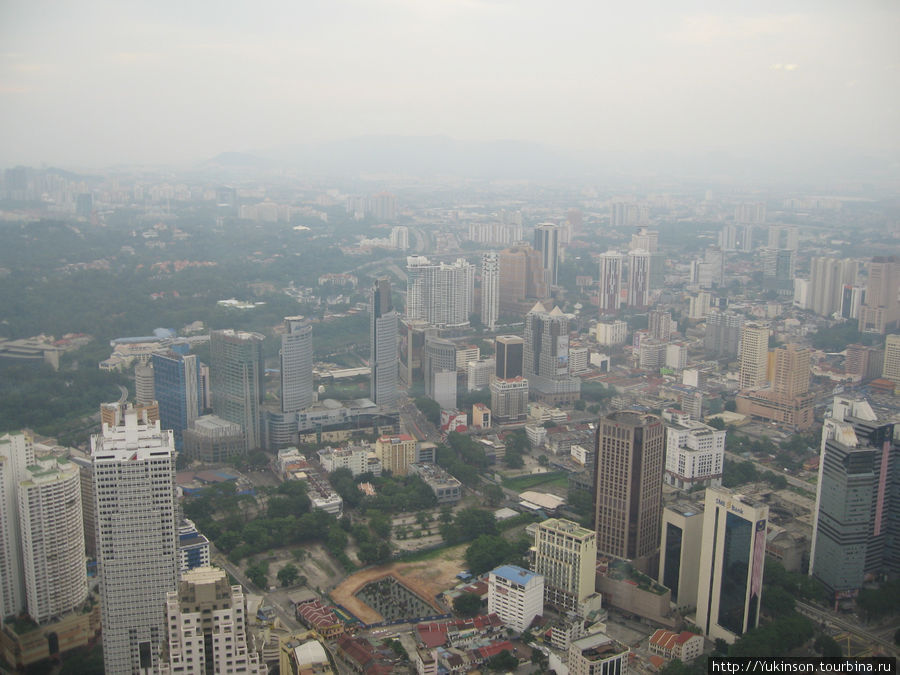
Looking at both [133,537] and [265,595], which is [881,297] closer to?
[265,595]

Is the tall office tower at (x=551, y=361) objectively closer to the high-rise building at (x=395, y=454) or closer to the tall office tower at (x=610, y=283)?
the high-rise building at (x=395, y=454)

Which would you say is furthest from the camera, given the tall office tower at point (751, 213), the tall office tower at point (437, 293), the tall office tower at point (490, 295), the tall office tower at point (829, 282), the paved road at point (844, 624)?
the tall office tower at point (751, 213)

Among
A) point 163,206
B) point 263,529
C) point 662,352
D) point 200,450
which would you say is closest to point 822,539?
point 263,529

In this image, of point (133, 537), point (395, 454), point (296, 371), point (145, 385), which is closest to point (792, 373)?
point (395, 454)

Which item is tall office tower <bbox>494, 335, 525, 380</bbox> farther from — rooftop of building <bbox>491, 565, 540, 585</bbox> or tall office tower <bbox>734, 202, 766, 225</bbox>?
tall office tower <bbox>734, 202, 766, 225</bbox>

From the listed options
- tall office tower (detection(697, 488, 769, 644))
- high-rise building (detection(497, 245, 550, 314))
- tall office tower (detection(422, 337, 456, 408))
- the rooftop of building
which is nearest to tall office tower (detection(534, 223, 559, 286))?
high-rise building (detection(497, 245, 550, 314))

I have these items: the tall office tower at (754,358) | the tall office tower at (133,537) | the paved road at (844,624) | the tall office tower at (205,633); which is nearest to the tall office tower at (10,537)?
the tall office tower at (133,537)
